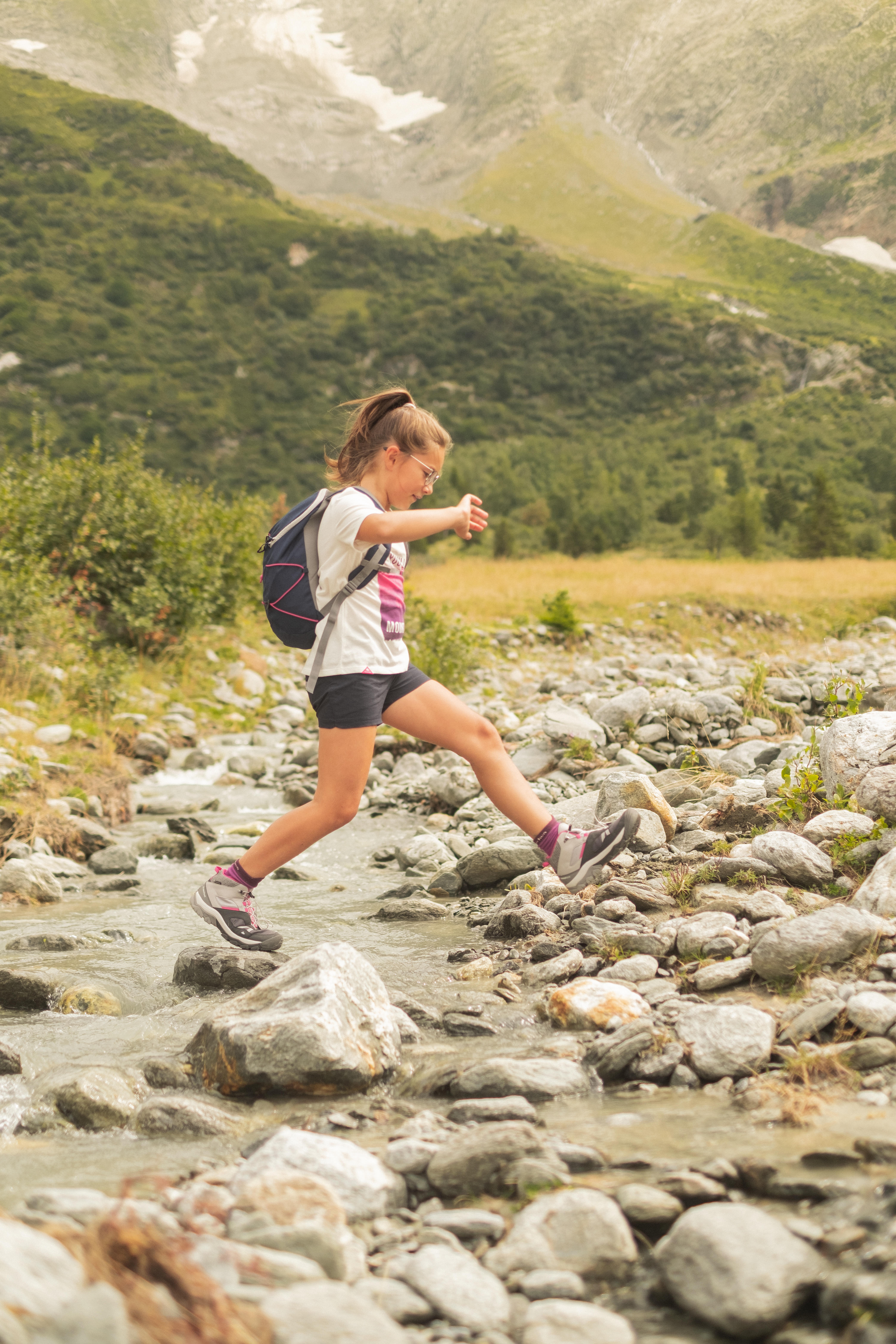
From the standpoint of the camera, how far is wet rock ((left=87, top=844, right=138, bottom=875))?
22.3 ft

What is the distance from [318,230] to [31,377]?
76.4m

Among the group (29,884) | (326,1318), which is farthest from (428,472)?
(29,884)

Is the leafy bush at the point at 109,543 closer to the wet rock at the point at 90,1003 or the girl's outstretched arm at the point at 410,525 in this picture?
the wet rock at the point at 90,1003

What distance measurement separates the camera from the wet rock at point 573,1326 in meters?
1.72

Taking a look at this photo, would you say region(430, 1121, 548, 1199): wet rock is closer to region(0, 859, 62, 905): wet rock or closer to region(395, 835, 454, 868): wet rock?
region(395, 835, 454, 868): wet rock

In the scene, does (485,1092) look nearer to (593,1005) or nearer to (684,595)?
(593,1005)

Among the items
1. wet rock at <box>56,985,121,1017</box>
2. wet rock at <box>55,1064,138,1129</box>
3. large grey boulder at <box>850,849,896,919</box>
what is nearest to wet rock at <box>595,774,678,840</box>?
large grey boulder at <box>850,849,896,919</box>

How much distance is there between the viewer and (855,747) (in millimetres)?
4980

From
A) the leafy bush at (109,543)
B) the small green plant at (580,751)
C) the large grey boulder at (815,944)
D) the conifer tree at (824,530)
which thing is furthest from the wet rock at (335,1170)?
the conifer tree at (824,530)

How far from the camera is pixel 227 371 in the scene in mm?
141500

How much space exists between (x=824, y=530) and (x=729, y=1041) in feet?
146

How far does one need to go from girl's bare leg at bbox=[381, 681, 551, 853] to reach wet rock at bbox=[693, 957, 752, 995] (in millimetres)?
1305

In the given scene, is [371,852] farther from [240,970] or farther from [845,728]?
[845,728]

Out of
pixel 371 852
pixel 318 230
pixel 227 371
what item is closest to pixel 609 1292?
pixel 371 852
